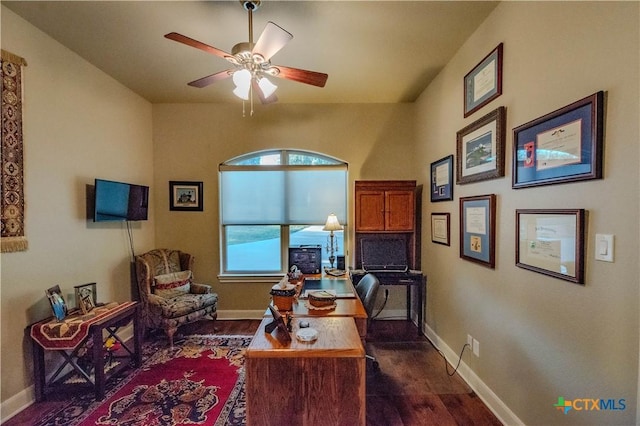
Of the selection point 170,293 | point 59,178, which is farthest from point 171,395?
point 59,178

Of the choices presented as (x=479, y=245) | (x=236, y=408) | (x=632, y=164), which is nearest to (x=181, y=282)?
(x=236, y=408)

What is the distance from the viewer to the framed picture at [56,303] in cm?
215

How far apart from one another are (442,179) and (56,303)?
3.56 metres

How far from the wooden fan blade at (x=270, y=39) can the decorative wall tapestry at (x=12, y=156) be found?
1841 millimetres

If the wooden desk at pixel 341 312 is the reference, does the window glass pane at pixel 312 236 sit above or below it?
above

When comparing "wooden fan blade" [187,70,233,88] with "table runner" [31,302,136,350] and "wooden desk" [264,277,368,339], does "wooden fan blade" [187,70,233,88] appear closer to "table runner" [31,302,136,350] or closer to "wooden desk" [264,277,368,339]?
"wooden desk" [264,277,368,339]

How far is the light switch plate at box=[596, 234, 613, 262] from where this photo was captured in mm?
1220

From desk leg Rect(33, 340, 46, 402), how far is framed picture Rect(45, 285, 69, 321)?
0.25m

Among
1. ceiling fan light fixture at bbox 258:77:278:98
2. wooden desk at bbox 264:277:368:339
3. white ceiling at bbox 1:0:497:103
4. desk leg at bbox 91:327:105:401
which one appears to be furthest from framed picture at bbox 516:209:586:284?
desk leg at bbox 91:327:105:401

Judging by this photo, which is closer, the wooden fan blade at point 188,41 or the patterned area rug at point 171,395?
the wooden fan blade at point 188,41

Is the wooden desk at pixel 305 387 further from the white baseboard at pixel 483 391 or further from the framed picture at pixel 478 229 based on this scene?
the framed picture at pixel 478 229

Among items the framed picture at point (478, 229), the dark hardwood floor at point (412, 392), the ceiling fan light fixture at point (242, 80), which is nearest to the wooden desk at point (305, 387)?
the dark hardwood floor at point (412, 392)

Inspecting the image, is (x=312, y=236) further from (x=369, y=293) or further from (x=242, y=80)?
(x=242, y=80)

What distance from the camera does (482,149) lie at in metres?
2.18
